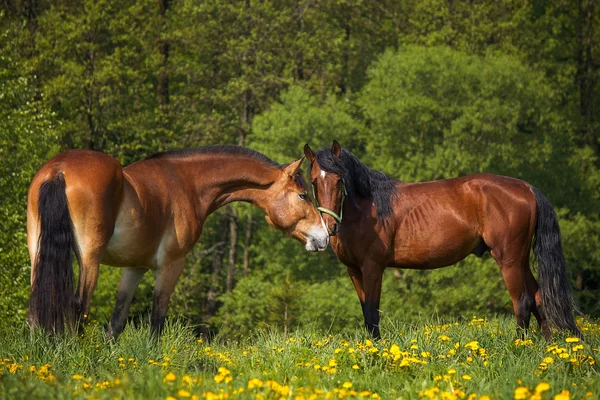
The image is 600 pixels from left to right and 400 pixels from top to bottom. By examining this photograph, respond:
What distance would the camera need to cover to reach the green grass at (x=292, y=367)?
19.9ft

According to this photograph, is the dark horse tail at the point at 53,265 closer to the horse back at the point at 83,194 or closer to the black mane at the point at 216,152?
the horse back at the point at 83,194

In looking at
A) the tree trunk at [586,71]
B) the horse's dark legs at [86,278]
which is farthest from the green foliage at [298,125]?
A: the horse's dark legs at [86,278]

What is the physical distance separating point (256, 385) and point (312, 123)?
30595 millimetres

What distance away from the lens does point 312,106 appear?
37.0 m

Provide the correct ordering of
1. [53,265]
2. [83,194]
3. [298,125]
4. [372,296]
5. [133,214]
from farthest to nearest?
[298,125] → [372,296] → [133,214] → [83,194] → [53,265]

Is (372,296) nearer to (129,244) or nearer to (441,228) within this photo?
(441,228)

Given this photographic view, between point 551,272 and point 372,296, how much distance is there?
82.4 inches

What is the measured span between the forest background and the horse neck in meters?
19.8

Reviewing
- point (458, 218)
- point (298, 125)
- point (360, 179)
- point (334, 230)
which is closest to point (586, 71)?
point (298, 125)

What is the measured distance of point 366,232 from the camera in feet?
34.6

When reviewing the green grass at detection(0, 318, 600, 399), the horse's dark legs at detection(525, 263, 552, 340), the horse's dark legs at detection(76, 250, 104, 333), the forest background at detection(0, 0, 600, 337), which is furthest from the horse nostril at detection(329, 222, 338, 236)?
the forest background at detection(0, 0, 600, 337)

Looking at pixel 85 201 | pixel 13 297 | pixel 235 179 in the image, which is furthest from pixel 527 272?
pixel 13 297

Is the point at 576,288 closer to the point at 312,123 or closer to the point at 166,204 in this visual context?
the point at 312,123

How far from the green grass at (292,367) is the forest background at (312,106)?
70.6 ft
